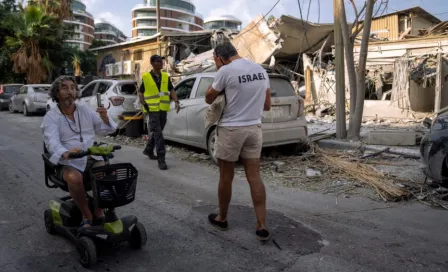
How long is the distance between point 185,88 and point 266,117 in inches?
82.5

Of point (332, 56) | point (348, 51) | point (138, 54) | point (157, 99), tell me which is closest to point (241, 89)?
point (157, 99)

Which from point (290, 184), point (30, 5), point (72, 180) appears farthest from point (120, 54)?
point (72, 180)

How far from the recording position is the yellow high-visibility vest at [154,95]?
23.1 ft

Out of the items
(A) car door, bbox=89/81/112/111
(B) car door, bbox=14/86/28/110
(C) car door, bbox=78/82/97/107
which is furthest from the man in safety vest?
(B) car door, bbox=14/86/28/110

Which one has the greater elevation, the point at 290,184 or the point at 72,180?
the point at 72,180

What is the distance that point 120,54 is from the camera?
28.2m

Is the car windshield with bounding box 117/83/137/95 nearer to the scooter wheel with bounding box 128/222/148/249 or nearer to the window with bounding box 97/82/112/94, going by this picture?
the window with bounding box 97/82/112/94

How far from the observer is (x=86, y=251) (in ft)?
10.8

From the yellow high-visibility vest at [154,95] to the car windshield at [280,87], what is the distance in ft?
6.05

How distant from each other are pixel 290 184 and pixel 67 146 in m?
3.42

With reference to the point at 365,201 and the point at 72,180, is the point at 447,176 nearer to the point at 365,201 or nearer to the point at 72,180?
the point at 365,201

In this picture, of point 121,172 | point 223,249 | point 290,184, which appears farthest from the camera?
point 290,184

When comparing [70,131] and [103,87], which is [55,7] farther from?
[70,131]

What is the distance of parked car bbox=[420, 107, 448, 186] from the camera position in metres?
4.87
